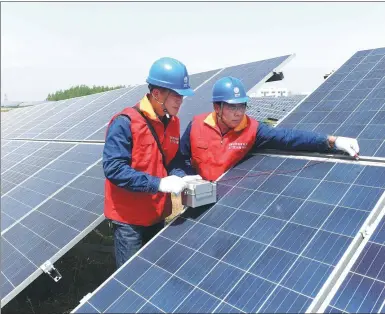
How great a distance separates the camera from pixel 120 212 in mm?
4945

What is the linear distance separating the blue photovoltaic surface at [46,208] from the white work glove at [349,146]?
3.53m

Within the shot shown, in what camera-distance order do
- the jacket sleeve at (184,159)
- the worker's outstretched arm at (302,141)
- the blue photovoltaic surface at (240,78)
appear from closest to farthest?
the worker's outstretched arm at (302,141), the jacket sleeve at (184,159), the blue photovoltaic surface at (240,78)

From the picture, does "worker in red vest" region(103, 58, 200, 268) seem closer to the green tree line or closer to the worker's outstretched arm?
the worker's outstretched arm

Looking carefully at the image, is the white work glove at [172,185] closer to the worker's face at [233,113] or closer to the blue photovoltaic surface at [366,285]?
the worker's face at [233,113]

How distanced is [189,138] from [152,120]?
→ 80cm

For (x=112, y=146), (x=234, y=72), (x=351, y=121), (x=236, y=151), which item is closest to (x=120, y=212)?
(x=112, y=146)

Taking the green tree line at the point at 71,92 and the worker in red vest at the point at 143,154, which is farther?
the green tree line at the point at 71,92

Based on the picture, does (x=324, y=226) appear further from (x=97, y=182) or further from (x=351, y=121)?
(x=97, y=182)

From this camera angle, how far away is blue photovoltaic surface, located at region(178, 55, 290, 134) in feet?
30.1

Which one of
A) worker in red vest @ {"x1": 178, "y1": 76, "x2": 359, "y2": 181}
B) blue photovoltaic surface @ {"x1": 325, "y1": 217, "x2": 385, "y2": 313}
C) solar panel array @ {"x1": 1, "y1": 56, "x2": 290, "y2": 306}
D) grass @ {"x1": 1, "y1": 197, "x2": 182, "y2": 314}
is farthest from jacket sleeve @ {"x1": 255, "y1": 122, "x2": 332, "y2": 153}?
grass @ {"x1": 1, "y1": 197, "x2": 182, "y2": 314}

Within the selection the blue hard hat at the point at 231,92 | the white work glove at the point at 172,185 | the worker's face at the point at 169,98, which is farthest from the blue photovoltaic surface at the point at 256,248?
the worker's face at the point at 169,98

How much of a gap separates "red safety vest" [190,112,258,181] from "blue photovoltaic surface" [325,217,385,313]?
2.23 meters

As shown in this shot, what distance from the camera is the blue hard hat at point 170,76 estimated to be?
4.89m

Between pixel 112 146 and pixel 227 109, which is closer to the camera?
pixel 112 146
